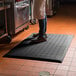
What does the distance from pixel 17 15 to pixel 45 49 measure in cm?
88

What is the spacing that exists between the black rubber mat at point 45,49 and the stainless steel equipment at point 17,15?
28 cm

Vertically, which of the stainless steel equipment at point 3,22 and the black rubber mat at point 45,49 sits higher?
the stainless steel equipment at point 3,22

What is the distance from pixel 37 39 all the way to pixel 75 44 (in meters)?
0.62

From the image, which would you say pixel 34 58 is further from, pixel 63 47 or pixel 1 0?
pixel 1 0

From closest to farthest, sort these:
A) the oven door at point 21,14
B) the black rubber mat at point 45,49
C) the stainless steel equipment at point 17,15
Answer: the black rubber mat at point 45,49 < the stainless steel equipment at point 17,15 < the oven door at point 21,14

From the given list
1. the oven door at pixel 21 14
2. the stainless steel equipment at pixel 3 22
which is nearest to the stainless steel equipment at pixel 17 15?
the oven door at pixel 21 14

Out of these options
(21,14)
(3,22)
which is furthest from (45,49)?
(21,14)

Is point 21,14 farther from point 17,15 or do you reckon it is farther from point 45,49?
point 45,49

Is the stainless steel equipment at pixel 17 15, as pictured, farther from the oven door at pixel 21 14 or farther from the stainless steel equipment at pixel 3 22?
the stainless steel equipment at pixel 3 22

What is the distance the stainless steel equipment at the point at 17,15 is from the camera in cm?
304

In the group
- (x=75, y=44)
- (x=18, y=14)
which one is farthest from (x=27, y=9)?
(x=75, y=44)

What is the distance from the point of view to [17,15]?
320 centimetres

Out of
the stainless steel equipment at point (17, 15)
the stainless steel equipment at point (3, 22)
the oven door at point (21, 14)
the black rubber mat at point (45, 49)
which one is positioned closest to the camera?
the black rubber mat at point (45, 49)

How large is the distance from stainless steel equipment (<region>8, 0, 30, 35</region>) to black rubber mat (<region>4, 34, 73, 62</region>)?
0.93 feet
